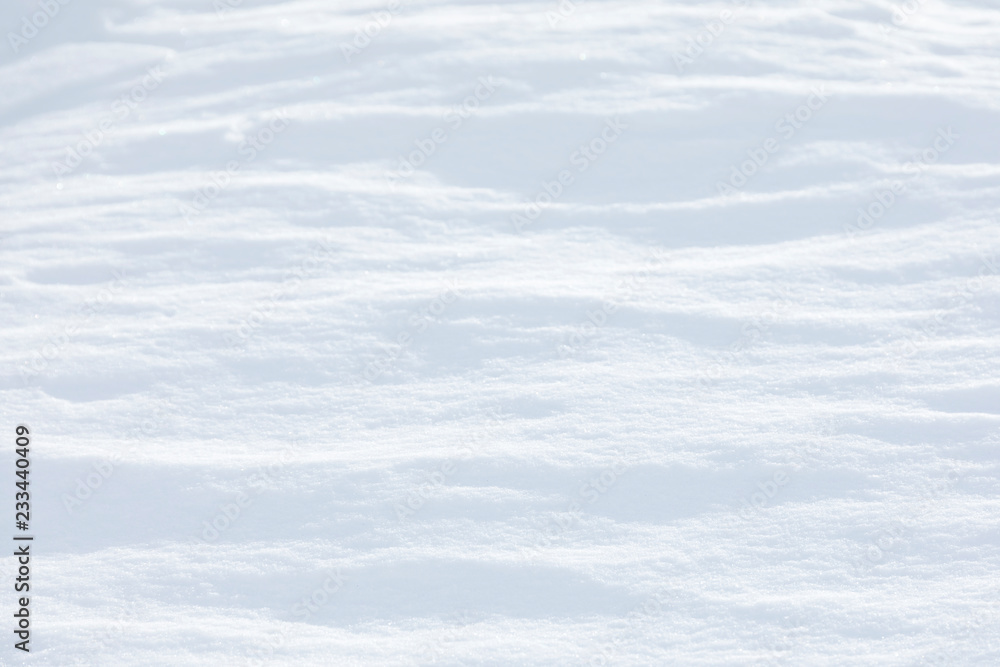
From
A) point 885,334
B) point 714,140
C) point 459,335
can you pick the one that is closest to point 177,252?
point 459,335

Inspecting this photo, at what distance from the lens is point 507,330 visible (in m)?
3.00

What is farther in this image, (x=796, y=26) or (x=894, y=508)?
(x=796, y=26)

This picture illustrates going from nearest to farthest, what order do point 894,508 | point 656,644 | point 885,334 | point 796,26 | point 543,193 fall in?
point 656,644 < point 894,508 < point 885,334 < point 543,193 < point 796,26

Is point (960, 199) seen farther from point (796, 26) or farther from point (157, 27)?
point (157, 27)

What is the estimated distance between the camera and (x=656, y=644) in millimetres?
2123

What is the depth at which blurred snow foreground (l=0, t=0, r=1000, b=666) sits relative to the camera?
7.37ft

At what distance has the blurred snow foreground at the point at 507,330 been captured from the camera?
7.37ft

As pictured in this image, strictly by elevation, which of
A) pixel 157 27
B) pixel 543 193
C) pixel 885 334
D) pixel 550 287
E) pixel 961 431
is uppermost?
pixel 157 27

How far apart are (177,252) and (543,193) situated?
1504 mm

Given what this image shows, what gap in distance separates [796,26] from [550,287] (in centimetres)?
223

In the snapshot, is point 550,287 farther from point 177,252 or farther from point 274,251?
point 177,252

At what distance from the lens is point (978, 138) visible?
3.75 meters

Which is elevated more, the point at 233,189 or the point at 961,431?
the point at 233,189

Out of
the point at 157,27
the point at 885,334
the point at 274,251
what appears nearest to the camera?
the point at 885,334
